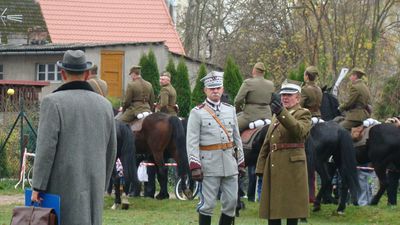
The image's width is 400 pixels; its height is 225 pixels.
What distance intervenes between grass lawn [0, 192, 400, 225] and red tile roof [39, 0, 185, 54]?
2965 centimetres

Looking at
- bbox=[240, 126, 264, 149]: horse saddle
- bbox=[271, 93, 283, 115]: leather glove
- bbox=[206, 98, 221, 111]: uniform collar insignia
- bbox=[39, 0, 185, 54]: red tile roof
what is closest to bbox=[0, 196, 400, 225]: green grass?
bbox=[240, 126, 264, 149]: horse saddle

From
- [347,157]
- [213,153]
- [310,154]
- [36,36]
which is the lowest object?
[347,157]

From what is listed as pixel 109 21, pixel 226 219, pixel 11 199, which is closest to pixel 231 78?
pixel 11 199

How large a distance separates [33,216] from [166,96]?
1350 cm

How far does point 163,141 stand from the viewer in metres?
20.9

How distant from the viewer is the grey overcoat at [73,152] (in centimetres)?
898

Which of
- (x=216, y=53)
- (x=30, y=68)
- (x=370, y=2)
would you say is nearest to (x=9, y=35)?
(x=30, y=68)

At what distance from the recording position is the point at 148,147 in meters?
21.3

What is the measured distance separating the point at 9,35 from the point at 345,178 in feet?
110

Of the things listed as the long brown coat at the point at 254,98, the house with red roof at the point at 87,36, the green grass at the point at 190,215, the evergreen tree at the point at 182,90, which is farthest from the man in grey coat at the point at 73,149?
the house with red roof at the point at 87,36

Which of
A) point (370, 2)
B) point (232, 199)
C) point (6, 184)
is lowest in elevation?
point (6, 184)

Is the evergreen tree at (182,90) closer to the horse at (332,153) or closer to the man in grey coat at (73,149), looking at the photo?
the horse at (332,153)

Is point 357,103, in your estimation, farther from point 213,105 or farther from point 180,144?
point 213,105

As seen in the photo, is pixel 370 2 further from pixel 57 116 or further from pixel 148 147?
pixel 57 116
